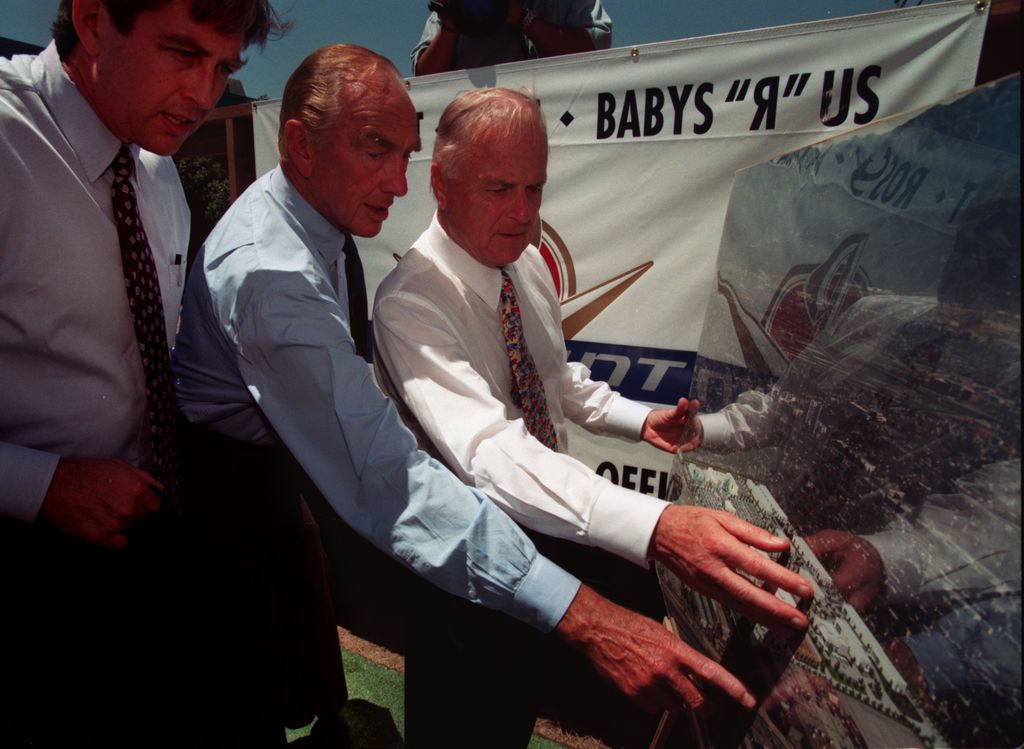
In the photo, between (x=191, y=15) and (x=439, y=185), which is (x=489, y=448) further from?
(x=191, y=15)

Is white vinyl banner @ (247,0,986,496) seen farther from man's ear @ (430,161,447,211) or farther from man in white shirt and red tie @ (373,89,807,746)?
man's ear @ (430,161,447,211)

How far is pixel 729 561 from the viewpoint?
81cm

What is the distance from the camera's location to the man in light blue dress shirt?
930 millimetres

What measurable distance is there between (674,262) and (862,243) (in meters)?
1.49

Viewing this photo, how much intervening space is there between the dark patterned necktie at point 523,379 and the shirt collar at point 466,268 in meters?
0.03

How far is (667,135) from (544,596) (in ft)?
5.45

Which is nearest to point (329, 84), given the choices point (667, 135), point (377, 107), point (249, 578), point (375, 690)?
point (377, 107)

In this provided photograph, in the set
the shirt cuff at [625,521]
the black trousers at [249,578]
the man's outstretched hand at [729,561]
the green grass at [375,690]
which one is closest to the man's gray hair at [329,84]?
the black trousers at [249,578]

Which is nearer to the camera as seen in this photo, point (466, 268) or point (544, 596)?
point (544, 596)

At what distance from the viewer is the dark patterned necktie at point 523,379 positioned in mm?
1466

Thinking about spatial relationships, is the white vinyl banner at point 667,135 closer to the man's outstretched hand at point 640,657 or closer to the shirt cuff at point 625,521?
the shirt cuff at point 625,521

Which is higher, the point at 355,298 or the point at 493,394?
the point at 355,298

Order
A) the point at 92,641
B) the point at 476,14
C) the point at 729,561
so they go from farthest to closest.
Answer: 1. the point at 476,14
2. the point at 92,641
3. the point at 729,561

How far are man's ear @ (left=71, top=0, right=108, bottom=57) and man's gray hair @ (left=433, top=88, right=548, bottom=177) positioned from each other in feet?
2.28
